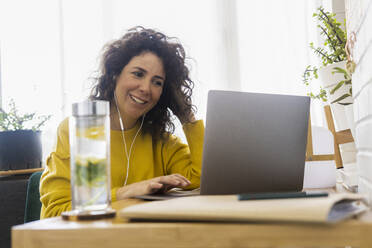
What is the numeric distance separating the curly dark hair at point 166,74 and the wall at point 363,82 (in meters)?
0.85

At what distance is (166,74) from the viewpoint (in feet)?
5.87

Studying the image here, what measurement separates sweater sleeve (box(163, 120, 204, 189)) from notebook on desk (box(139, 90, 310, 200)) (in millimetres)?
605

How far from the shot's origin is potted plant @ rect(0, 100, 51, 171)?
6.28 ft

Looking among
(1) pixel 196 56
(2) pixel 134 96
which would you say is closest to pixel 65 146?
(2) pixel 134 96

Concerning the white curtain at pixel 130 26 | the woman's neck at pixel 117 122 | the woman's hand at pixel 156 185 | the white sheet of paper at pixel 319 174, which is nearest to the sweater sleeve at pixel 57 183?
the woman's hand at pixel 156 185

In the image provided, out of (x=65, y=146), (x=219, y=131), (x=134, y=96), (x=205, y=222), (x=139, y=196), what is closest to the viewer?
(x=205, y=222)

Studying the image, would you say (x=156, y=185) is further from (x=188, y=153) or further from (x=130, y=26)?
(x=130, y=26)

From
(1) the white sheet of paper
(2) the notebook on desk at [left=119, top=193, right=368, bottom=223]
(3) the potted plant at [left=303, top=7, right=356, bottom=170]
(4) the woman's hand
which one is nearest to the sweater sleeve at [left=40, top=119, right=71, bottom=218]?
(4) the woman's hand

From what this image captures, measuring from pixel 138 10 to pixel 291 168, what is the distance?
84.8 inches

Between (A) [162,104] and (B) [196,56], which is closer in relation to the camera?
(A) [162,104]

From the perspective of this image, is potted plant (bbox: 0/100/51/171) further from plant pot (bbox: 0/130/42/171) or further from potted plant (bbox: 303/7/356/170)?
potted plant (bbox: 303/7/356/170)

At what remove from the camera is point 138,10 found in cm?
281

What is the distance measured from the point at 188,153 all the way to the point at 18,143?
839 mm

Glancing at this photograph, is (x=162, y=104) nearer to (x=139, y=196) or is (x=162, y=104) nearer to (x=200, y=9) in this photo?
(x=139, y=196)
